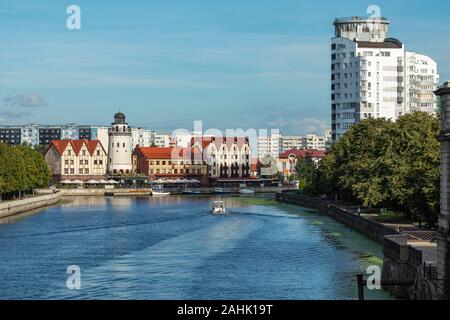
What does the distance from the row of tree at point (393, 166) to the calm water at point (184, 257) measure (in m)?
4.38

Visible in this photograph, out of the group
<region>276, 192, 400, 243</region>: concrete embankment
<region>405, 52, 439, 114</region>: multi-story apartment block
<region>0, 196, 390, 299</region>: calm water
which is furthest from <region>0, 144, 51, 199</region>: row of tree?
<region>405, 52, 439, 114</region>: multi-story apartment block

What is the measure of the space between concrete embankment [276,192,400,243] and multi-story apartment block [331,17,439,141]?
73.5ft

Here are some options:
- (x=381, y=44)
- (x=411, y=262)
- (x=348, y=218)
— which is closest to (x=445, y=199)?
(x=411, y=262)

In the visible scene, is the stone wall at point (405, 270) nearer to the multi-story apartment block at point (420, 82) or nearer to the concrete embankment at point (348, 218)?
the concrete embankment at point (348, 218)

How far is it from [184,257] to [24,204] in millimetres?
65422

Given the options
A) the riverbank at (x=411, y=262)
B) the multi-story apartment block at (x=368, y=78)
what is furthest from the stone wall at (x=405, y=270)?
the multi-story apartment block at (x=368, y=78)

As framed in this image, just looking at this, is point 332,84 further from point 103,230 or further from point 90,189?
point 103,230

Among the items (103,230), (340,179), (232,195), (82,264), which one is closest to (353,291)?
(82,264)

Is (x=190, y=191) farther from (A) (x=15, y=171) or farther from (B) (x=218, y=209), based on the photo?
(B) (x=218, y=209)

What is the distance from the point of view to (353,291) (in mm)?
52188

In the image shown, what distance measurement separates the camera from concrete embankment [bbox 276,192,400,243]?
74.3m

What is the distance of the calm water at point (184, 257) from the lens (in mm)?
52500

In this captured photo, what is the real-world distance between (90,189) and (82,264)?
13298cm
